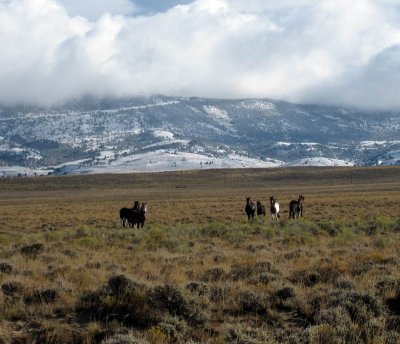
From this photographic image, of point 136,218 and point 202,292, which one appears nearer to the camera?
point 202,292

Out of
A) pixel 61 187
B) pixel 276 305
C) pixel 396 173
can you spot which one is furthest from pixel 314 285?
pixel 396 173

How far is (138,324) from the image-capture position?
8734 mm

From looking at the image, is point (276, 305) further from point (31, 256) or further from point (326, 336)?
point (31, 256)

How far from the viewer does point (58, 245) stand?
19.0 meters

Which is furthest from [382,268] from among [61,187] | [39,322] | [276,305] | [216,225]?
[61,187]

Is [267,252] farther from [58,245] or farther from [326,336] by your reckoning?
[326,336]

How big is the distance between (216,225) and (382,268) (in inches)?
552

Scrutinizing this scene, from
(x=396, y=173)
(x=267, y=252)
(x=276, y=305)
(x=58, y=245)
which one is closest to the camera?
(x=276, y=305)

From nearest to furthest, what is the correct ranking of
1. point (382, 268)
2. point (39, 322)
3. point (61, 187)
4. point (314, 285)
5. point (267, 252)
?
point (39, 322) → point (314, 285) → point (382, 268) → point (267, 252) → point (61, 187)

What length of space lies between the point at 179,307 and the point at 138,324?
0.79m

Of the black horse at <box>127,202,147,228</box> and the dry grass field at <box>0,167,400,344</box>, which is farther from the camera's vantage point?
the black horse at <box>127,202,147,228</box>

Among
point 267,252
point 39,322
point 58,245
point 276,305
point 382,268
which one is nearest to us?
point 39,322

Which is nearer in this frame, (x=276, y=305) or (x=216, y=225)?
(x=276, y=305)

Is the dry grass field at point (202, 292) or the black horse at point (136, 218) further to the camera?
the black horse at point (136, 218)
